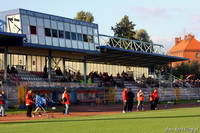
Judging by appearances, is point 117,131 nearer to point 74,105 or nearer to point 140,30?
point 74,105

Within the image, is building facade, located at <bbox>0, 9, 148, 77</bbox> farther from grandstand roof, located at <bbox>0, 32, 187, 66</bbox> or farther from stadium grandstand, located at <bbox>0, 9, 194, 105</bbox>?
grandstand roof, located at <bbox>0, 32, 187, 66</bbox>

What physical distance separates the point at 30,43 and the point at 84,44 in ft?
33.5

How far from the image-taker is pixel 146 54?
61469mm

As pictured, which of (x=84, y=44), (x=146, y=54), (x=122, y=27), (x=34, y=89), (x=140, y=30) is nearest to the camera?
(x=34, y=89)

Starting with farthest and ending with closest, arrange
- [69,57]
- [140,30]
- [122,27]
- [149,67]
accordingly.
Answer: [140,30], [122,27], [149,67], [69,57]

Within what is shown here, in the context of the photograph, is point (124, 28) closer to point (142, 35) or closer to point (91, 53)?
point (142, 35)

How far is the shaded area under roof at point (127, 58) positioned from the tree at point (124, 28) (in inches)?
Result: 727

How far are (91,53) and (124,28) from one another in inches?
1586

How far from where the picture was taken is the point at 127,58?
212ft

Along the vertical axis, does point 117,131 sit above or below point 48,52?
below

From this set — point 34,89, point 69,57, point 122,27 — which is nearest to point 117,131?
point 34,89

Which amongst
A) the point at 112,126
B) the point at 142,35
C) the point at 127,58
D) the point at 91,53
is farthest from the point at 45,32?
the point at 142,35

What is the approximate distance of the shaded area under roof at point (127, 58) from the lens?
56450mm

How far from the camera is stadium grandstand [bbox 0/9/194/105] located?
141ft
